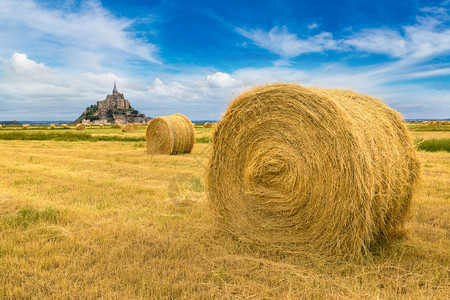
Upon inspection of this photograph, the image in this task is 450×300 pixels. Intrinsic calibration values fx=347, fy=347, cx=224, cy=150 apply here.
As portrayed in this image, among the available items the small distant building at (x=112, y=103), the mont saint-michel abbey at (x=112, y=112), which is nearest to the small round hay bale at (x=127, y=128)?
the mont saint-michel abbey at (x=112, y=112)

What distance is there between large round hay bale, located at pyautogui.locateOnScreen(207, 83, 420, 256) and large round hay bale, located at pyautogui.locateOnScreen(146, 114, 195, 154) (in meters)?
10.3

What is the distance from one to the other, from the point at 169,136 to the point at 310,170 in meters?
11.8

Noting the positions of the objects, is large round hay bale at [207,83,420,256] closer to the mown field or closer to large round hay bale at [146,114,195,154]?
the mown field

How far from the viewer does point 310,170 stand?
4625 mm

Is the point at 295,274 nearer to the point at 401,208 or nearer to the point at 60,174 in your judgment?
the point at 401,208

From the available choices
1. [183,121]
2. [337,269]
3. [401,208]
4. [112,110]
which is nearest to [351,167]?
[337,269]

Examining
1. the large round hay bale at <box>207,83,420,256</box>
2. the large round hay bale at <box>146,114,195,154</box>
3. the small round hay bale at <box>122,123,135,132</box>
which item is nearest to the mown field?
the large round hay bale at <box>207,83,420,256</box>

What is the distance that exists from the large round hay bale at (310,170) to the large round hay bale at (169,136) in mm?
10340

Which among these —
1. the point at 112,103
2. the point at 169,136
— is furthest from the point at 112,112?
the point at 169,136

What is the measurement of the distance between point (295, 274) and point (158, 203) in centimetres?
362

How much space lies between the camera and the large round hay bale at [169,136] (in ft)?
52.0

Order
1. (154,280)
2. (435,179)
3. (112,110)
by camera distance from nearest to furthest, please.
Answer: (154,280) < (435,179) < (112,110)

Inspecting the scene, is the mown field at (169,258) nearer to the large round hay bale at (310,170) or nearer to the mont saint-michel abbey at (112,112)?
the large round hay bale at (310,170)

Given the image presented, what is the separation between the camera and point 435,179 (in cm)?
922
